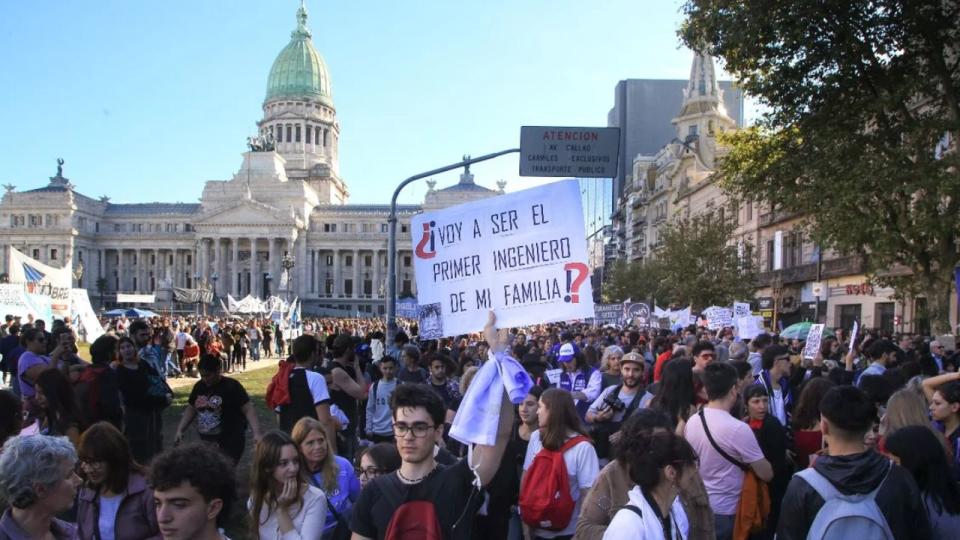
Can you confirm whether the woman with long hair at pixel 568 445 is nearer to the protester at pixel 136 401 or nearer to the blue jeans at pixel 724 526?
the blue jeans at pixel 724 526

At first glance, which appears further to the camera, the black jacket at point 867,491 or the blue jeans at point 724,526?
the blue jeans at point 724,526

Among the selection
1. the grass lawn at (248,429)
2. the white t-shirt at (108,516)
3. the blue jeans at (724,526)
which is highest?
the white t-shirt at (108,516)

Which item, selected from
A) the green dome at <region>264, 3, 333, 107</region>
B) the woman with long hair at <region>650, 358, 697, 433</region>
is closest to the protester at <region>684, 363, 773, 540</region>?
the woman with long hair at <region>650, 358, 697, 433</region>

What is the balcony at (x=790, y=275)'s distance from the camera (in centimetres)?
3881

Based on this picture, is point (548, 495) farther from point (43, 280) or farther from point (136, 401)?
point (43, 280)

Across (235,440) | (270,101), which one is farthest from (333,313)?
(235,440)

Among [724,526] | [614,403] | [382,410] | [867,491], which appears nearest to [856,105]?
[382,410]

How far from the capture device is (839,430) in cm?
409

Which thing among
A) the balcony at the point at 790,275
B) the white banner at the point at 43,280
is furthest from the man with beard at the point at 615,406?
the balcony at the point at 790,275

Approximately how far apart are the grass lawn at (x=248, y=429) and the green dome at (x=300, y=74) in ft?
335

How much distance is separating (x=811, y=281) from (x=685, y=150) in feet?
90.9

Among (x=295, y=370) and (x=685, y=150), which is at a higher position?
(x=685, y=150)

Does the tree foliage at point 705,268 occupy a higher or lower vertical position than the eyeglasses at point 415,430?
higher

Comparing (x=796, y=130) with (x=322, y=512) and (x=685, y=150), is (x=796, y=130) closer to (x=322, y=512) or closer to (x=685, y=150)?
(x=322, y=512)
